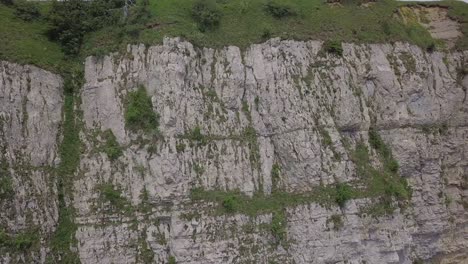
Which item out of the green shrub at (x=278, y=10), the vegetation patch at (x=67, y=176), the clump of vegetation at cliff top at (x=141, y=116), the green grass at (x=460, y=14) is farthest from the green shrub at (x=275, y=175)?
the green grass at (x=460, y=14)

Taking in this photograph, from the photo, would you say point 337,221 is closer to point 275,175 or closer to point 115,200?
point 275,175

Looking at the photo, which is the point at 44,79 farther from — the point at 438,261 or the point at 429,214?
the point at 438,261

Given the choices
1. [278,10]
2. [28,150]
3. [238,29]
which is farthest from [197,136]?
A: [278,10]

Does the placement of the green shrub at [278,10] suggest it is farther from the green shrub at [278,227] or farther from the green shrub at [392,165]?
the green shrub at [278,227]

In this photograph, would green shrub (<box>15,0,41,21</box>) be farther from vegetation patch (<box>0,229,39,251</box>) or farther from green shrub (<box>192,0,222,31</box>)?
vegetation patch (<box>0,229,39,251</box>)

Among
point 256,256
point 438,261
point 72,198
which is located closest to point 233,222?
point 256,256

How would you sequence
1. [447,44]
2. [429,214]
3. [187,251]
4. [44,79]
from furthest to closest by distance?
[447,44] < [429,214] < [44,79] < [187,251]

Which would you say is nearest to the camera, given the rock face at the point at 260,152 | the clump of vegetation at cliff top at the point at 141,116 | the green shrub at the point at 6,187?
the green shrub at the point at 6,187
